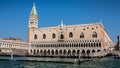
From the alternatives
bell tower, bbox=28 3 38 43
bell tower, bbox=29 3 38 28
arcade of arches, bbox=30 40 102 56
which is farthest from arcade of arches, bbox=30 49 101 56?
bell tower, bbox=29 3 38 28

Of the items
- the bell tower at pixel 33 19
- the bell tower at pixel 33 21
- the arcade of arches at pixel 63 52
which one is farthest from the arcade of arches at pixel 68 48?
the bell tower at pixel 33 19

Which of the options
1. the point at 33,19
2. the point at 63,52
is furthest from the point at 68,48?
the point at 33,19

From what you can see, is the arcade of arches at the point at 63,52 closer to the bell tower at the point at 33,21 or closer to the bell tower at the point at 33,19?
the bell tower at the point at 33,21

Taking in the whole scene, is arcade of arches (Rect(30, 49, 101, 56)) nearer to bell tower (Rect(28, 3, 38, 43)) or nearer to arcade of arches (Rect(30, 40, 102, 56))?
arcade of arches (Rect(30, 40, 102, 56))

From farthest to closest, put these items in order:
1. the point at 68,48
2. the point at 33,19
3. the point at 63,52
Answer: the point at 33,19, the point at 63,52, the point at 68,48

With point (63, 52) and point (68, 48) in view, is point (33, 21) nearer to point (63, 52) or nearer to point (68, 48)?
point (63, 52)

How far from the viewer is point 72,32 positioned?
88375 millimetres

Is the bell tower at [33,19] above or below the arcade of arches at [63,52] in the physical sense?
above

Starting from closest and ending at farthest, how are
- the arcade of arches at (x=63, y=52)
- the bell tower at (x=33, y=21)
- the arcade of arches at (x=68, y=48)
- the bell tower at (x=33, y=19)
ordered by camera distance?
the arcade of arches at (x=68, y=48) → the arcade of arches at (x=63, y=52) → the bell tower at (x=33, y=21) → the bell tower at (x=33, y=19)

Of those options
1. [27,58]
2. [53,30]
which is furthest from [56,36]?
[27,58]

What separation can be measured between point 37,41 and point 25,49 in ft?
28.2

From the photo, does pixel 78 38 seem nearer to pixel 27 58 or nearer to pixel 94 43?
pixel 94 43

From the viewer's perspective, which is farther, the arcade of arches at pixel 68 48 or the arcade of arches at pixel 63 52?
the arcade of arches at pixel 63 52

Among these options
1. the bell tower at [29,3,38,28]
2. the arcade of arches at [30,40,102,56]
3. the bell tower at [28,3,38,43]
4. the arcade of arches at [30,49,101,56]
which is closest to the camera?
the arcade of arches at [30,40,102,56]
